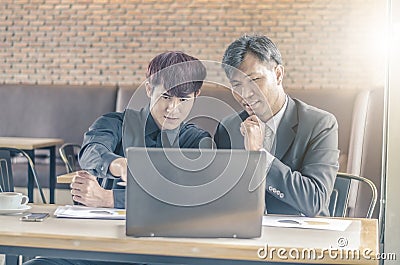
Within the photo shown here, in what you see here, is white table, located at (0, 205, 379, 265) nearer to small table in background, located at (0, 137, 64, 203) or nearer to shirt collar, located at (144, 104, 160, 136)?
shirt collar, located at (144, 104, 160, 136)

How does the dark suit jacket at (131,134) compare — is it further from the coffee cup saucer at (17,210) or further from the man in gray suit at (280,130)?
the coffee cup saucer at (17,210)

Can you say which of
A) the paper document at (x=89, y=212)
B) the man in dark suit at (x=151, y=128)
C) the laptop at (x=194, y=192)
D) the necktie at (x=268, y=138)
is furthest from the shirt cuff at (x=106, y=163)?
the laptop at (x=194, y=192)

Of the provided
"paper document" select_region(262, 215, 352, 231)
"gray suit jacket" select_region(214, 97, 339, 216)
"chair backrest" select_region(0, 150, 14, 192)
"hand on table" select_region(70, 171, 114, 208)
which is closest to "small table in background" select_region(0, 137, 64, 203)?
"chair backrest" select_region(0, 150, 14, 192)

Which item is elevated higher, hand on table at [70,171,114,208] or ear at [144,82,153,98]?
ear at [144,82,153,98]

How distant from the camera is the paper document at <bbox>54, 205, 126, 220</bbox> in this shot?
197 cm

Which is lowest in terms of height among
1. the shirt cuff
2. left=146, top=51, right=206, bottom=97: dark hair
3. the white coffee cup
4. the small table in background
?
the small table in background

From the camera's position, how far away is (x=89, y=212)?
2.05 metres

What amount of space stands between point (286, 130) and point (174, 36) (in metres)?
4.28

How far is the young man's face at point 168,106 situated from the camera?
2.47 metres

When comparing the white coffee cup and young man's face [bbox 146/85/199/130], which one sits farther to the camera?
young man's face [bbox 146/85/199/130]

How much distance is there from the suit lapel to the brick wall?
155 inches

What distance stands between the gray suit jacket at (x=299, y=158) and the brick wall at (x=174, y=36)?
3.89m

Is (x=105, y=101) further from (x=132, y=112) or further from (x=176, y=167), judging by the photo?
(x=176, y=167)

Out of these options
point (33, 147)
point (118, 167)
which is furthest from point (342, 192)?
point (33, 147)
